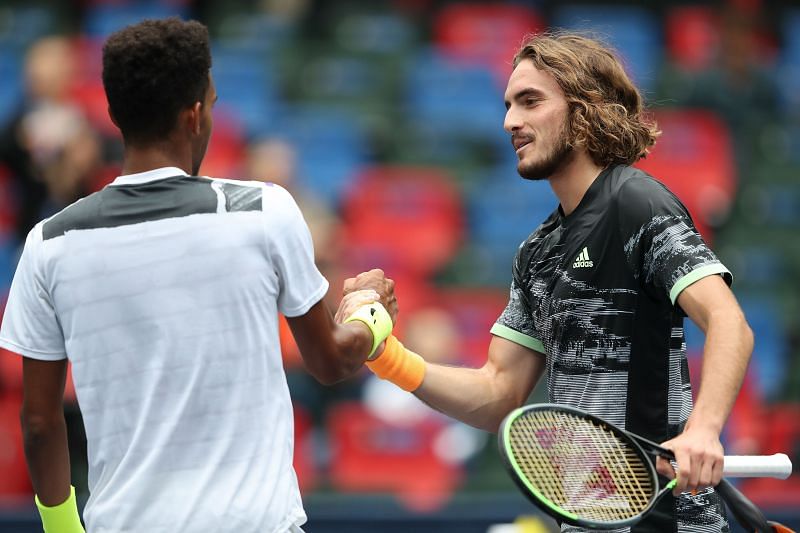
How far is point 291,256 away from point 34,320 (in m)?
0.60

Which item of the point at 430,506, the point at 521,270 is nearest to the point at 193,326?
the point at 521,270

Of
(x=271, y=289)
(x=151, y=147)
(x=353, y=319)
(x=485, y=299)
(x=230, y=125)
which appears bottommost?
(x=485, y=299)

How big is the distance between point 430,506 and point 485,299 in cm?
217

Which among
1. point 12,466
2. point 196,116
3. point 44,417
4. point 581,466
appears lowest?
point 12,466

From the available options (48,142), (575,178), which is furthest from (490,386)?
(48,142)

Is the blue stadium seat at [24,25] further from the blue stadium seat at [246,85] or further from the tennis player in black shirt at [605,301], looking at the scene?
the tennis player in black shirt at [605,301]

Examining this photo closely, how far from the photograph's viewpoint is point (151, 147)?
106 inches

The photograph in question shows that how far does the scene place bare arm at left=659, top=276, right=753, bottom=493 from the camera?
2736 millimetres

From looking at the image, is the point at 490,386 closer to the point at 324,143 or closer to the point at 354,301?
the point at 354,301

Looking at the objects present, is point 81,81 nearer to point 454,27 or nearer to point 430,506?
point 454,27

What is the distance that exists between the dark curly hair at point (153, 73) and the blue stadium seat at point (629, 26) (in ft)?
23.3

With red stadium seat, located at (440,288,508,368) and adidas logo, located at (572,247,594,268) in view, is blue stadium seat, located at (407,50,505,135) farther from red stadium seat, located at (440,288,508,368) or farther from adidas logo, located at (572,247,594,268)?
adidas logo, located at (572,247,594,268)

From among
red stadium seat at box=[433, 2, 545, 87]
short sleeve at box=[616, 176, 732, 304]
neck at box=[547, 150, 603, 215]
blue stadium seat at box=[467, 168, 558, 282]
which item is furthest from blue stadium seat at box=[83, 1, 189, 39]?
short sleeve at box=[616, 176, 732, 304]

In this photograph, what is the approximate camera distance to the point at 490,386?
3.73 metres
